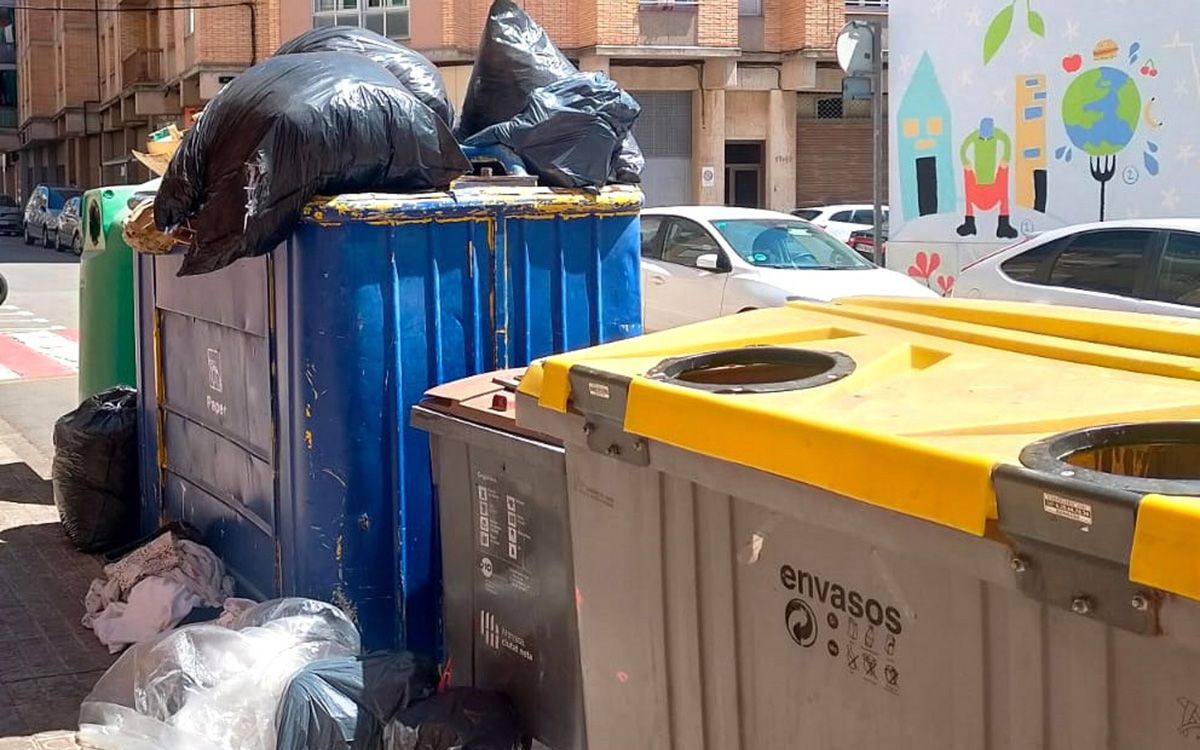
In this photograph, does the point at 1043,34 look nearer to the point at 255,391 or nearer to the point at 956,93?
the point at 956,93

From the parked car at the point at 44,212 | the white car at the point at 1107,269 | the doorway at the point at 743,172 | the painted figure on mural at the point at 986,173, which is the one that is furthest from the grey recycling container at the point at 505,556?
the parked car at the point at 44,212

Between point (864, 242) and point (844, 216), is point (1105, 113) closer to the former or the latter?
point (864, 242)

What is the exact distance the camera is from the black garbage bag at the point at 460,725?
137 inches

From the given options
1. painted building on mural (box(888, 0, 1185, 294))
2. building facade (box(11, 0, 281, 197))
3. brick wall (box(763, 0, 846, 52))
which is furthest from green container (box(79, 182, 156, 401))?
brick wall (box(763, 0, 846, 52))

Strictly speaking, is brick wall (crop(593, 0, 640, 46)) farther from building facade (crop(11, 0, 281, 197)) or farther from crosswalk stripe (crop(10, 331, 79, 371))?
crosswalk stripe (crop(10, 331, 79, 371))

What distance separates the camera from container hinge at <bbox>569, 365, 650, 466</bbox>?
107 inches

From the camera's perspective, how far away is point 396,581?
4.27 metres

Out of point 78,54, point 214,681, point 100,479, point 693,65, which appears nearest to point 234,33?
point 693,65

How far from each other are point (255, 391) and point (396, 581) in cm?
80

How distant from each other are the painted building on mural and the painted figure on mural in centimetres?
2

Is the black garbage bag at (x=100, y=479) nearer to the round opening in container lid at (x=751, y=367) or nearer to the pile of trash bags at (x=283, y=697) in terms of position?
the pile of trash bags at (x=283, y=697)

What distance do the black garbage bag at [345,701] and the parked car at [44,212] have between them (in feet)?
117

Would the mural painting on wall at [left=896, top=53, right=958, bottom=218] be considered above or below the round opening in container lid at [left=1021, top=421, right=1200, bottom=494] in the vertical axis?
above

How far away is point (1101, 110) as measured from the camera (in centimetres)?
1404
